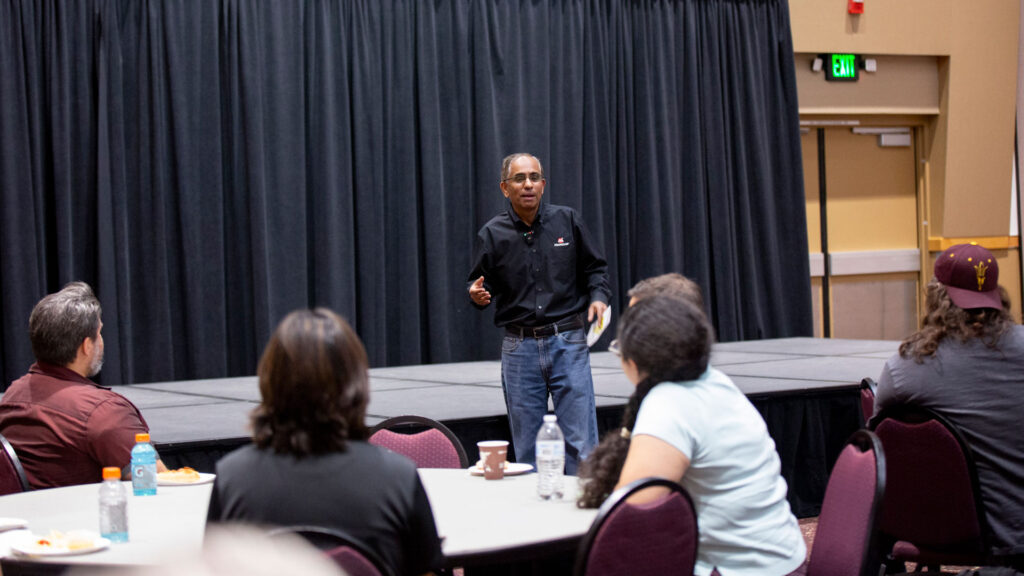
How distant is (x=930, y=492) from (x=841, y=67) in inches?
283

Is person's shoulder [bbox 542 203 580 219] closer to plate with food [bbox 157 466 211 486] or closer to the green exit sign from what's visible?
plate with food [bbox 157 466 211 486]

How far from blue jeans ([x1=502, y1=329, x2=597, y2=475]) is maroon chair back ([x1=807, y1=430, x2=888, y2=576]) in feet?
6.35

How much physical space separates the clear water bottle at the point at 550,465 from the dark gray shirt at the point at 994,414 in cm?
109

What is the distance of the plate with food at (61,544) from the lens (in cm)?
203

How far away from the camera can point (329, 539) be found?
5.51 ft

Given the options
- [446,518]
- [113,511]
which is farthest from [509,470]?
[113,511]

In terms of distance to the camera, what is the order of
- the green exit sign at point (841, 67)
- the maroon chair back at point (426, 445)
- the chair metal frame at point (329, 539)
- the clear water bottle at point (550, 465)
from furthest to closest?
1. the green exit sign at point (841, 67)
2. the maroon chair back at point (426, 445)
3. the clear water bottle at point (550, 465)
4. the chair metal frame at point (329, 539)

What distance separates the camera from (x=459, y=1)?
7805mm

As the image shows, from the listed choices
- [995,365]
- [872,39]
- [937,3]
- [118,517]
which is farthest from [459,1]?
[118,517]

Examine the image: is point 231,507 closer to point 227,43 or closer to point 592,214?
point 227,43

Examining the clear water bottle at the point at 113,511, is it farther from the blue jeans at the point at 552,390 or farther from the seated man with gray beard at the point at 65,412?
the blue jeans at the point at 552,390

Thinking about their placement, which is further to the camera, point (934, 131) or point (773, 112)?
point (934, 131)

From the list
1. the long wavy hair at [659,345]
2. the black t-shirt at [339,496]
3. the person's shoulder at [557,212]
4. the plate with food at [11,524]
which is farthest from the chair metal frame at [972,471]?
A: the plate with food at [11,524]

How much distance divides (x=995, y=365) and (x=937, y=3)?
778cm
